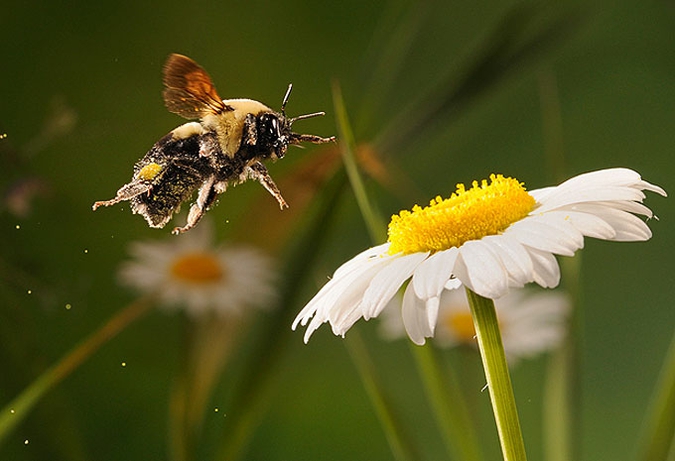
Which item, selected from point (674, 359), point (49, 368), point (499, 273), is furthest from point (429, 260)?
point (49, 368)

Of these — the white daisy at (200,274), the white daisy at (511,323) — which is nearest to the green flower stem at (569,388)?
the white daisy at (511,323)

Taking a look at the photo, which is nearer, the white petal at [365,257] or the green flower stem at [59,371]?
the white petal at [365,257]

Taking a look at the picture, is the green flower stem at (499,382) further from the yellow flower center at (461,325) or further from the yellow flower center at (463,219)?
the yellow flower center at (461,325)

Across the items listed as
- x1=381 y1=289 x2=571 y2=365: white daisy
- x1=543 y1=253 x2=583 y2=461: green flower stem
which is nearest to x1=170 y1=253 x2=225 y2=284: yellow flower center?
x1=381 y1=289 x2=571 y2=365: white daisy

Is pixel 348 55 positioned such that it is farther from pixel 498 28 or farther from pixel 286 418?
pixel 286 418

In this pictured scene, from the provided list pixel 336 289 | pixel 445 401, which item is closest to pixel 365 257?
pixel 336 289

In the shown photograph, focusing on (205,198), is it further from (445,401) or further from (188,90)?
(445,401)
